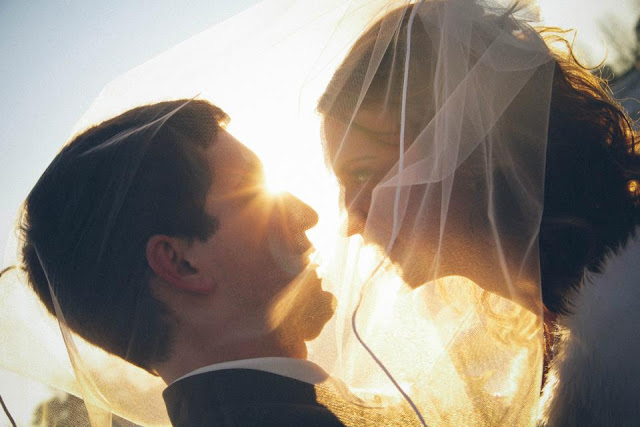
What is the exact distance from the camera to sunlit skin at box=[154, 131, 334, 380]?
4.86 feet

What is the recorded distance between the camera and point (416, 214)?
4.59 feet

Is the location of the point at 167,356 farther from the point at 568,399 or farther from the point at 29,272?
the point at 568,399

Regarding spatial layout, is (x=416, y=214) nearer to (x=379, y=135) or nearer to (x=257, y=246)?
(x=379, y=135)

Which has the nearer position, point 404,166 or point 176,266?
point 404,166

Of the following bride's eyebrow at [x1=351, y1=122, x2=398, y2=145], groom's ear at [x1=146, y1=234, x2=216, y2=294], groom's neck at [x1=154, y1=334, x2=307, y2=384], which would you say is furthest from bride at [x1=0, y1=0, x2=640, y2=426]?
groom's ear at [x1=146, y1=234, x2=216, y2=294]

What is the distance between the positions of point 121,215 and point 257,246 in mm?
441

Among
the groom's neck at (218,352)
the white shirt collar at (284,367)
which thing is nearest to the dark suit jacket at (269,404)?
the white shirt collar at (284,367)

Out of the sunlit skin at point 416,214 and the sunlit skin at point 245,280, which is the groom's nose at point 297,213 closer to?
the sunlit skin at point 245,280

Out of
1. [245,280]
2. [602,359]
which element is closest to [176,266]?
[245,280]

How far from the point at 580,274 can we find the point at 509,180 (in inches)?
15.1

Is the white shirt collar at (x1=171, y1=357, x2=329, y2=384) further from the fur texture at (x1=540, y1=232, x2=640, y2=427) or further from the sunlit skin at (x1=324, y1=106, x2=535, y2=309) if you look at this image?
the fur texture at (x1=540, y1=232, x2=640, y2=427)

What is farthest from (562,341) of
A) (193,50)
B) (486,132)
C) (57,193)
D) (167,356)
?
(57,193)

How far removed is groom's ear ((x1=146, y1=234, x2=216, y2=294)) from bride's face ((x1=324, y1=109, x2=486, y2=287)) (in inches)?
22.1

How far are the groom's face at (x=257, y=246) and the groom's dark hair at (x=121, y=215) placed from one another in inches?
2.1
